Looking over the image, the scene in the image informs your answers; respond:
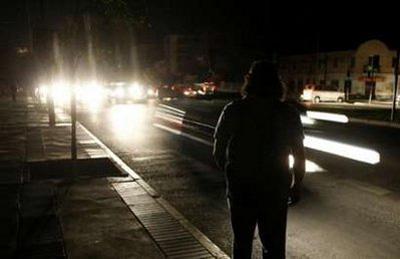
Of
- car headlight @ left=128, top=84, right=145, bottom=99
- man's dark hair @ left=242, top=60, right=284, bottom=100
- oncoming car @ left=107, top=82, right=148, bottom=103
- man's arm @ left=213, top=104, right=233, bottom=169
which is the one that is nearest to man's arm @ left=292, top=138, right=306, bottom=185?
man's dark hair @ left=242, top=60, right=284, bottom=100

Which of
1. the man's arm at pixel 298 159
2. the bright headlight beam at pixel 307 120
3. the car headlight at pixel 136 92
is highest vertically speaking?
the man's arm at pixel 298 159

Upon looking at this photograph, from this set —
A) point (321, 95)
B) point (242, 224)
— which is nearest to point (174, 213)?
point (242, 224)

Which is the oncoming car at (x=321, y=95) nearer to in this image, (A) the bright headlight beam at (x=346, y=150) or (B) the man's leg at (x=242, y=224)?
(A) the bright headlight beam at (x=346, y=150)

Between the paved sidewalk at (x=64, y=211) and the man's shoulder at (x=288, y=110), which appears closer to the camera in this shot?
the man's shoulder at (x=288, y=110)

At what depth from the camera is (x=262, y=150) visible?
3.47 metres

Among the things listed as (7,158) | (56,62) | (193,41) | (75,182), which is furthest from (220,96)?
(193,41)

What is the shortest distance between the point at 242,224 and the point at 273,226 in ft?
0.74

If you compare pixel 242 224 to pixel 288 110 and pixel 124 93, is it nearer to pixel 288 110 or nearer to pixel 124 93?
pixel 288 110

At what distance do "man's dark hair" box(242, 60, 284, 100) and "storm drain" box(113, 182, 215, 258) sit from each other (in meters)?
2.54

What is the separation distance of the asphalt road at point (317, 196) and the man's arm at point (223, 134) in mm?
2242

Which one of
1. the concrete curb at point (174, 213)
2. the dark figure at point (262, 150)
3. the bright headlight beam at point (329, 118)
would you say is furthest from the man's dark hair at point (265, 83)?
the bright headlight beam at point (329, 118)

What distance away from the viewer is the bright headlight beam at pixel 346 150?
10711 mm

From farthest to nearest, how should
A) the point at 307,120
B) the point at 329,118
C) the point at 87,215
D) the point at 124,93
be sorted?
the point at 124,93 → the point at 307,120 → the point at 329,118 → the point at 87,215

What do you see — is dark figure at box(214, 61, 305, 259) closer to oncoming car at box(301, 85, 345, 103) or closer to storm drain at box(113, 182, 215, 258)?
storm drain at box(113, 182, 215, 258)
